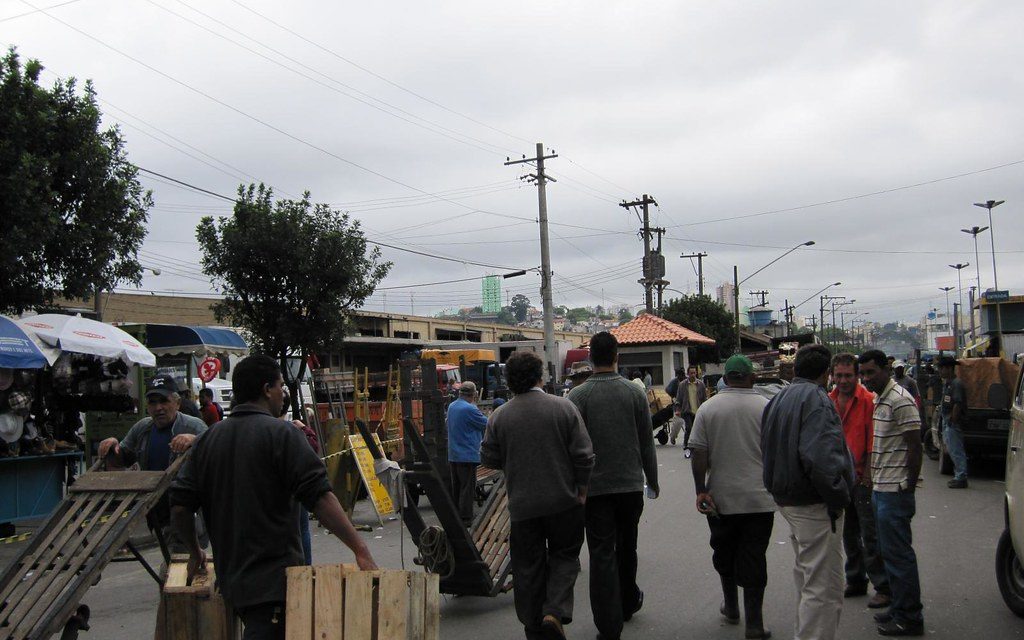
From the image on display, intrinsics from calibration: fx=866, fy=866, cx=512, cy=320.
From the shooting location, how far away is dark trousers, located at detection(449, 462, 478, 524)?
10.7 m

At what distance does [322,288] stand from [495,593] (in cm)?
1552

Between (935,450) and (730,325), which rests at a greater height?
(730,325)

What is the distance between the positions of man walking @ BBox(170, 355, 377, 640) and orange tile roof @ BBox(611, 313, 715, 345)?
30228mm

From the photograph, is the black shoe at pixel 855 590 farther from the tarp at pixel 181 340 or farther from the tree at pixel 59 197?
the tarp at pixel 181 340

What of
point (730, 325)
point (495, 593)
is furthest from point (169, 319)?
point (495, 593)

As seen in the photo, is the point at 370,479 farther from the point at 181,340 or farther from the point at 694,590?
the point at 181,340

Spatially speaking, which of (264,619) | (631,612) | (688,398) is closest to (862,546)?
(631,612)

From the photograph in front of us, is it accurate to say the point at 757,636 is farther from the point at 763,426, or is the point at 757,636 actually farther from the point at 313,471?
the point at 313,471

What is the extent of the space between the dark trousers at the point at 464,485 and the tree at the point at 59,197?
641 centimetres

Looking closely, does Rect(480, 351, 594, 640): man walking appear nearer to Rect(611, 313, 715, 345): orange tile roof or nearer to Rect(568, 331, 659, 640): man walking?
Rect(568, 331, 659, 640): man walking

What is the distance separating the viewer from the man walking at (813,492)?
4.87m

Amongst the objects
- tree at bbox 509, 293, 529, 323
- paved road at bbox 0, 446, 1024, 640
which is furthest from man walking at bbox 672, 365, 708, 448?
tree at bbox 509, 293, 529, 323

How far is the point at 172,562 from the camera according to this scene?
16.7 ft

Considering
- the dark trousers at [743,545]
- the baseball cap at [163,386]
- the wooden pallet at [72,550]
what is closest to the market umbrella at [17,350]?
the baseball cap at [163,386]
